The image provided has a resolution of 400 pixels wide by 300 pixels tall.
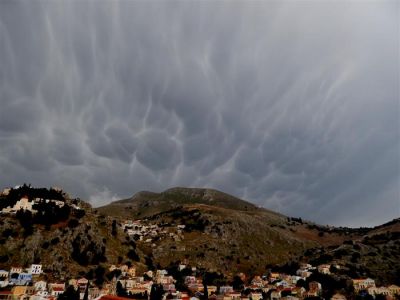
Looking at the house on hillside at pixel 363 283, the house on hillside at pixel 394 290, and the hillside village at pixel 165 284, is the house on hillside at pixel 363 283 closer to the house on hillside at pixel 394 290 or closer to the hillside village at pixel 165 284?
the hillside village at pixel 165 284

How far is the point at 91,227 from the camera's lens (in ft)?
484

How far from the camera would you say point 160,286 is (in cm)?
12156

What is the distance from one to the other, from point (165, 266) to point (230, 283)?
3594 cm

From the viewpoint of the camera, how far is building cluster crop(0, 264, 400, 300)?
105 metres

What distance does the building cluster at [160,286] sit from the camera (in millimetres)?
104556

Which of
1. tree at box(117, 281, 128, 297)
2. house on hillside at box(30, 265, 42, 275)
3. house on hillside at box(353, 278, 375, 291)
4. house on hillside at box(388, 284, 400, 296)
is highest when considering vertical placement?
house on hillside at box(30, 265, 42, 275)

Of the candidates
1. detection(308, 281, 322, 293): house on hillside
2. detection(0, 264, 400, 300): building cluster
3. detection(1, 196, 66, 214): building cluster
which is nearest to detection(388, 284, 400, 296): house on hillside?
detection(0, 264, 400, 300): building cluster

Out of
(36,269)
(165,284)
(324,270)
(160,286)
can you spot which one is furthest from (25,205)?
(324,270)

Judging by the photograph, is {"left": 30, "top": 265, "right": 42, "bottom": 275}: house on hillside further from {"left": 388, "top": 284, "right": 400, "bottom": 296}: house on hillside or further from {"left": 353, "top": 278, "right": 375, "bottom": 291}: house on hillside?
{"left": 388, "top": 284, "right": 400, "bottom": 296}: house on hillside

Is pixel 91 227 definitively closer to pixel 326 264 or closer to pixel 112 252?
pixel 112 252

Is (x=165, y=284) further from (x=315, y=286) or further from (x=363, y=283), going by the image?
(x=363, y=283)

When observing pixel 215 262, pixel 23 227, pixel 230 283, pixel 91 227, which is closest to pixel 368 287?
pixel 230 283

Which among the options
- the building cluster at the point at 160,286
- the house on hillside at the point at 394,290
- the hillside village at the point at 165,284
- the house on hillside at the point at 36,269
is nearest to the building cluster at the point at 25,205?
the hillside village at the point at 165,284

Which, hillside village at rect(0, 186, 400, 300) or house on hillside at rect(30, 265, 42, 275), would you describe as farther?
house on hillside at rect(30, 265, 42, 275)
